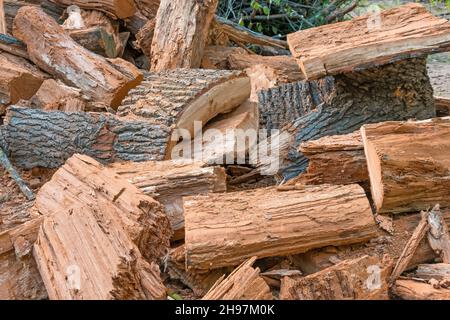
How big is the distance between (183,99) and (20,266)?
1.25 m

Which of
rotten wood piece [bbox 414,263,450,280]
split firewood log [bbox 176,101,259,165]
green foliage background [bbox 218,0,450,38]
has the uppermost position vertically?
green foliage background [bbox 218,0,450,38]

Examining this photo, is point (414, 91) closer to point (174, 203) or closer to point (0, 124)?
point (174, 203)

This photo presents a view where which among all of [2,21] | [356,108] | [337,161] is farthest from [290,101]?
[2,21]

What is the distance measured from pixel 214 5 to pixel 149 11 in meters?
0.67

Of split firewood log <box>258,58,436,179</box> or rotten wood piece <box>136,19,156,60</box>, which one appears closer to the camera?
split firewood log <box>258,58,436,179</box>

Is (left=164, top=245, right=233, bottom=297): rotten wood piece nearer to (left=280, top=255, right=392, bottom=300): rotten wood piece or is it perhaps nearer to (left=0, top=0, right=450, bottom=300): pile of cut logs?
(left=0, top=0, right=450, bottom=300): pile of cut logs

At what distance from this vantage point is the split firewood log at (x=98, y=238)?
5.97 feet

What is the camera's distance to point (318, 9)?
209 inches

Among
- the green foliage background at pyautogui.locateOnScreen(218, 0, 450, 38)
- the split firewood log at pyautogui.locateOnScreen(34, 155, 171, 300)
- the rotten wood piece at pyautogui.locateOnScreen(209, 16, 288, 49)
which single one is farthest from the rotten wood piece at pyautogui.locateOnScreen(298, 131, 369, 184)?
the green foliage background at pyautogui.locateOnScreen(218, 0, 450, 38)

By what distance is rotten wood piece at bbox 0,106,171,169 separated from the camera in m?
2.84

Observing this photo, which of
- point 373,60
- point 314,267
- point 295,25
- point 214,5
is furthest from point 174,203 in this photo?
point 295,25

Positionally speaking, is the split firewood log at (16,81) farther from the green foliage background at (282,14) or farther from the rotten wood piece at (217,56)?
the green foliage background at (282,14)

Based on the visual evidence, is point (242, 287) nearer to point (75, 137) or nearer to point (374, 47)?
point (75, 137)

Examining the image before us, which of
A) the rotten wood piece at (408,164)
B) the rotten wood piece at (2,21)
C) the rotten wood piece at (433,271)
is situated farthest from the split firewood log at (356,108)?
the rotten wood piece at (2,21)
